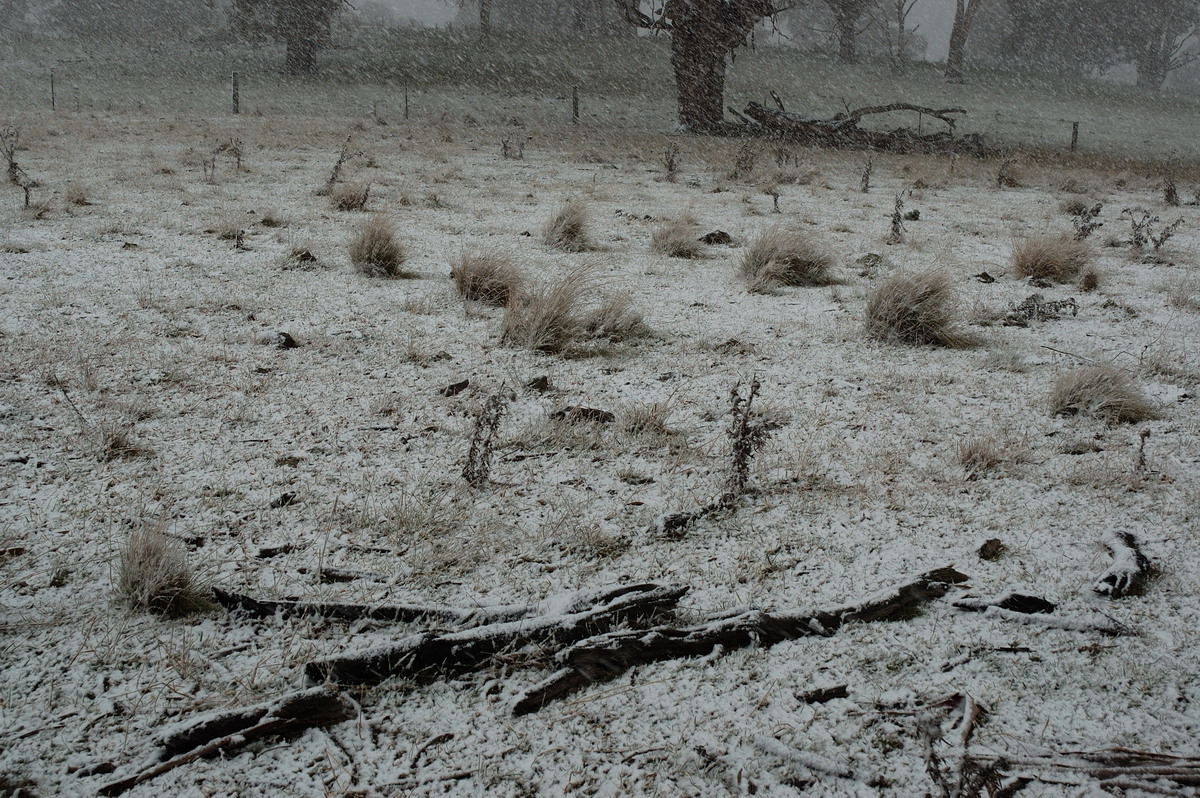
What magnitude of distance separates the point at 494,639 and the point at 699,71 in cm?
2169

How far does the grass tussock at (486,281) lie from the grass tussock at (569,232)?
1.75 m

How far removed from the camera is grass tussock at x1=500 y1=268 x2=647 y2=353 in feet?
14.1

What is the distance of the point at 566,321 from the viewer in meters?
4.38

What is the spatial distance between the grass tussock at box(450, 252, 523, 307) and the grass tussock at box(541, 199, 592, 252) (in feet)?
5.73

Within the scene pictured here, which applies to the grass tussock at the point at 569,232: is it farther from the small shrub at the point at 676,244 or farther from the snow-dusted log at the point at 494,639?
the snow-dusted log at the point at 494,639

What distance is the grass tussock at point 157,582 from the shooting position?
6.58 feet

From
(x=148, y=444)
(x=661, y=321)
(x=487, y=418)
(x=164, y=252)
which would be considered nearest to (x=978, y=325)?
(x=661, y=321)

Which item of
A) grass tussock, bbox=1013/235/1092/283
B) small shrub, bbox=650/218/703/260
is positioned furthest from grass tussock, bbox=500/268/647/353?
grass tussock, bbox=1013/235/1092/283

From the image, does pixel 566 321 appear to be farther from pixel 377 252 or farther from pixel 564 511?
pixel 377 252

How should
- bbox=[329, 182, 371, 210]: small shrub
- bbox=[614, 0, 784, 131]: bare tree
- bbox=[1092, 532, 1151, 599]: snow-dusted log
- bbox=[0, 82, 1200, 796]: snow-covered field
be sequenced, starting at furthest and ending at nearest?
bbox=[614, 0, 784, 131]: bare tree
bbox=[329, 182, 371, 210]: small shrub
bbox=[1092, 532, 1151, 599]: snow-dusted log
bbox=[0, 82, 1200, 796]: snow-covered field

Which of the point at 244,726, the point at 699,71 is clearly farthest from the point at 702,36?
the point at 244,726

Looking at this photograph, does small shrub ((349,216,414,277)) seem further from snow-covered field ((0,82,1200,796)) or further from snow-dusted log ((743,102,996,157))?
snow-dusted log ((743,102,996,157))

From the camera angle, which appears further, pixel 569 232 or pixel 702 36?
pixel 702 36

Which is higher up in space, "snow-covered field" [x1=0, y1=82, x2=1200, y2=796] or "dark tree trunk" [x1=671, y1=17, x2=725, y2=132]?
"dark tree trunk" [x1=671, y1=17, x2=725, y2=132]
